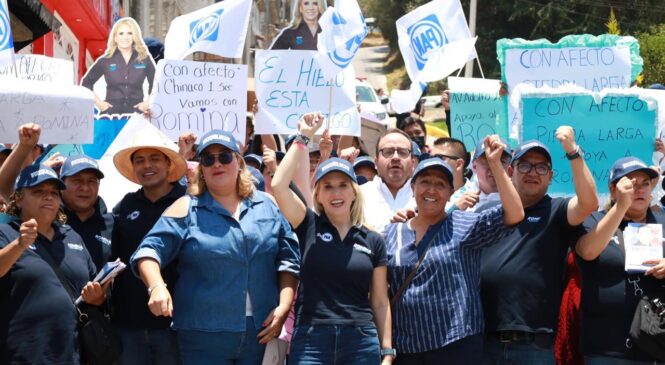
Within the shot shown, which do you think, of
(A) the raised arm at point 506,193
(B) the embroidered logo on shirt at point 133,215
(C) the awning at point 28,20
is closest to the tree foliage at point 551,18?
(C) the awning at point 28,20

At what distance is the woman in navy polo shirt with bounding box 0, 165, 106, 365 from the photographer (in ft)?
18.0

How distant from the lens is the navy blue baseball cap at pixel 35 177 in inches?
228

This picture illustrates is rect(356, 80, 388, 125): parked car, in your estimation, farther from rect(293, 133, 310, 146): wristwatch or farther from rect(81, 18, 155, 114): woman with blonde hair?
rect(293, 133, 310, 146): wristwatch

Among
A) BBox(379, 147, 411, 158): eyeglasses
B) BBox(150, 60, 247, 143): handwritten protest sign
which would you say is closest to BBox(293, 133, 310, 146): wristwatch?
BBox(379, 147, 411, 158): eyeglasses

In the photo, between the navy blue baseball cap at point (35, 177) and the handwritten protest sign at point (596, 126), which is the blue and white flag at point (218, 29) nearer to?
the handwritten protest sign at point (596, 126)

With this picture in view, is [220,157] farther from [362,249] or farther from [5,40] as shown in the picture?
[5,40]

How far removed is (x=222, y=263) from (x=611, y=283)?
2.23 m

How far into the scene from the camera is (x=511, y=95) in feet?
25.7

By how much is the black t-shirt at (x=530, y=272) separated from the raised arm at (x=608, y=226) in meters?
0.09

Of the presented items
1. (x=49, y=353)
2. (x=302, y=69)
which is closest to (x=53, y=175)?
(x=49, y=353)

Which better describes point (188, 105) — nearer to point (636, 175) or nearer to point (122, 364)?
point (122, 364)

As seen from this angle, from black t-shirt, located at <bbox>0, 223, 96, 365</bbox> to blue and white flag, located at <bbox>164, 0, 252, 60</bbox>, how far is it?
322 cm

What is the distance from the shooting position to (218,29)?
339 inches

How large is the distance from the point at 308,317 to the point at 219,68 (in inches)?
123
